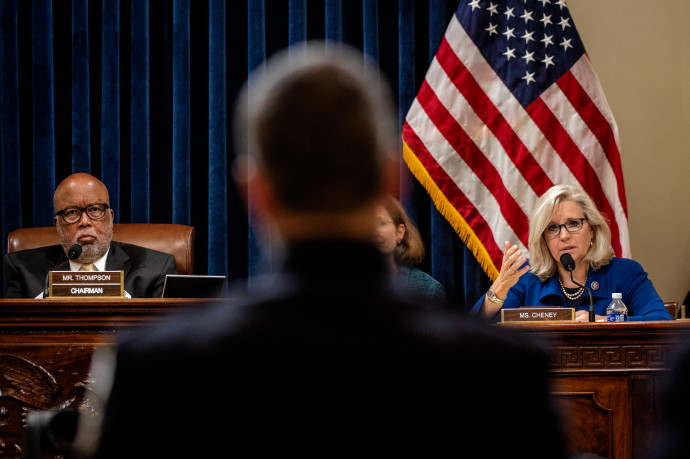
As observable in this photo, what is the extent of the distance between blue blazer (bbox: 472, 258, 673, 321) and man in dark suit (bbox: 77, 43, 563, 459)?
2.63 meters

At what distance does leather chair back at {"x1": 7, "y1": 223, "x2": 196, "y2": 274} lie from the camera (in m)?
3.68

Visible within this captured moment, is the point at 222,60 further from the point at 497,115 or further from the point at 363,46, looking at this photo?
the point at 497,115

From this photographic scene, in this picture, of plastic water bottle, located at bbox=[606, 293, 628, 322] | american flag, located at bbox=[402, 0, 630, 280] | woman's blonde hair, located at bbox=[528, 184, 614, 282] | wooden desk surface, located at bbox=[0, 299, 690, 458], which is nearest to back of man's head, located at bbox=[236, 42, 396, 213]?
wooden desk surface, located at bbox=[0, 299, 690, 458]

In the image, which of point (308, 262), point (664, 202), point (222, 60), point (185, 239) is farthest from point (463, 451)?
point (664, 202)

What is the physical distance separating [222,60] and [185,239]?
1248 millimetres

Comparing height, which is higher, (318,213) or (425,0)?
(425,0)

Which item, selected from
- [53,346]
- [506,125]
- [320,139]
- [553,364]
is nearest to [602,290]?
[553,364]

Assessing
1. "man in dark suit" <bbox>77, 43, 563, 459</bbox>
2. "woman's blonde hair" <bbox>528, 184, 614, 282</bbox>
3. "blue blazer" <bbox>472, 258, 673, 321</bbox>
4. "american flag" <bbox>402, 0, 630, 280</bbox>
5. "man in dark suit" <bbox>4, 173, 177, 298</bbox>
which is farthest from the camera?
"american flag" <bbox>402, 0, 630, 280</bbox>

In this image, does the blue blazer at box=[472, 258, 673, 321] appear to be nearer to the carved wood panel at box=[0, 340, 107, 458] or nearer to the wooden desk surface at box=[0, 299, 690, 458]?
the wooden desk surface at box=[0, 299, 690, 458]

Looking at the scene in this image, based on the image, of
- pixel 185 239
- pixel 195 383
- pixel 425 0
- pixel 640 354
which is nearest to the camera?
pixel 195 383

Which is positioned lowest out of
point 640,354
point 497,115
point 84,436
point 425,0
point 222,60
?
point 640,354

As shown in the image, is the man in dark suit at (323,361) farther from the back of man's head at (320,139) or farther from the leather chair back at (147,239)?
the leather chair back at (147,239)

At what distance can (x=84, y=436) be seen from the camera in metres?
0.74

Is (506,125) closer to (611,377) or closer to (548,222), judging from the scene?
(548,222)
